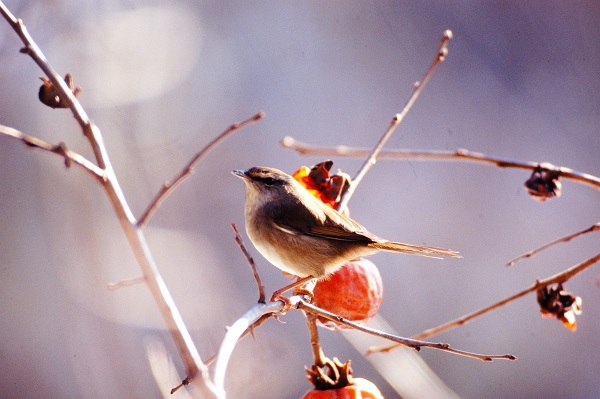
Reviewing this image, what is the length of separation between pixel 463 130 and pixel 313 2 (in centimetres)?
151

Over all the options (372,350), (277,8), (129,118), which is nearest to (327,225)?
(372,350)

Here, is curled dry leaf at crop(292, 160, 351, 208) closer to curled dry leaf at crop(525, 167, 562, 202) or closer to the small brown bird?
the small brown bird

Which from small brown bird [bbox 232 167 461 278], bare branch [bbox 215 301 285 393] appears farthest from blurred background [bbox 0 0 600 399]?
bare branch [bbox 215 301 285 393]

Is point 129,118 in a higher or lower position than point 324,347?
higher

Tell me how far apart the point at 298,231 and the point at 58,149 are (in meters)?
1.70

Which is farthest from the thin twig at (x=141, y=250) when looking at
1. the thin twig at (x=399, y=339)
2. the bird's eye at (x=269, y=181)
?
the bird's eye at (x=269, y=181)

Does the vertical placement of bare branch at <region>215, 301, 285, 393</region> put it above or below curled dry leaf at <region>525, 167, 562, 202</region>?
below

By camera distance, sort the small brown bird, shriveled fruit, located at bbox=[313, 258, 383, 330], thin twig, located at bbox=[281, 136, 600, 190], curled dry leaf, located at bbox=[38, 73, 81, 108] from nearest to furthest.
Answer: curled dry leaf, located at bbox=[38, 73, 81, 108], thin twig, located at bbox=[281, 136, 600, 190], shriveled fruit, located at bbox=[313, 258, 383, 330], the small brown bird

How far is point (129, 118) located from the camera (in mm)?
4086

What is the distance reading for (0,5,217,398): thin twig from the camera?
3.27 ft

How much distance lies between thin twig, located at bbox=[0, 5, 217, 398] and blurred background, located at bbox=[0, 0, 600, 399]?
2.26 metres

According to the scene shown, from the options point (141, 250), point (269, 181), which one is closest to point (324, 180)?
point (269, 181)

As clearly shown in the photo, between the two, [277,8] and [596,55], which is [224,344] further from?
[277,8]

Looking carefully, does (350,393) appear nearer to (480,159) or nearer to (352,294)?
(352,294)
